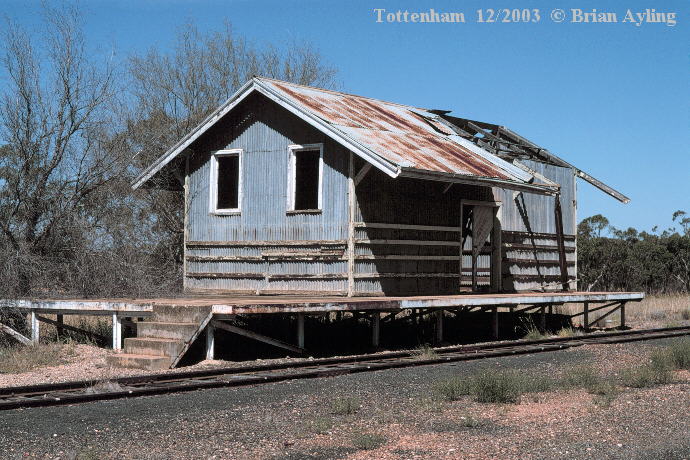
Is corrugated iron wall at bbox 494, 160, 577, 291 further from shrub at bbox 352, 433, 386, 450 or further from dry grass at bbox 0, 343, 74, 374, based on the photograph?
shrub at bbox 352, 433, 386, 450

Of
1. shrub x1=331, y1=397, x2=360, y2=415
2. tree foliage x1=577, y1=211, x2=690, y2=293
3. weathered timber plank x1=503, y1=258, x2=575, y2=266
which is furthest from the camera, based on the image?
tree foliage x1=577, y1=211, x2=690, y2=293

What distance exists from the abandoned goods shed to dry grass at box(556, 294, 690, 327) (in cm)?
468

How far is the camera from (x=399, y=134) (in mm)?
18656

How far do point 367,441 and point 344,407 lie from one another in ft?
5.11

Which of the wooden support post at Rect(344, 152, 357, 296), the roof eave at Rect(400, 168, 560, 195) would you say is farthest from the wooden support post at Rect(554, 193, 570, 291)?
the wooden support post at Rect(344, 152, 357, 296)

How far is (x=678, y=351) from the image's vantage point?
13.0 m

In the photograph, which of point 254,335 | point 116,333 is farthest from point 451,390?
point 116,333

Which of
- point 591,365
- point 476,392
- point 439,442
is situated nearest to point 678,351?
point 591,365

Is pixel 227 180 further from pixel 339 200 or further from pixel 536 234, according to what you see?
pixel 536 234

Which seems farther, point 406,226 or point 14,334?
point 406,226

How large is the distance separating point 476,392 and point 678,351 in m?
4.40

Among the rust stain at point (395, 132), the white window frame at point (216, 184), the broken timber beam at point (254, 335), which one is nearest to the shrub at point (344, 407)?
the broken timber beam at point (254, 335)

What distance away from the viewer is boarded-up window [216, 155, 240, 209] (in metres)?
19.2

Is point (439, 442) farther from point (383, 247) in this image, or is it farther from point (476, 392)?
point (383, 247)
